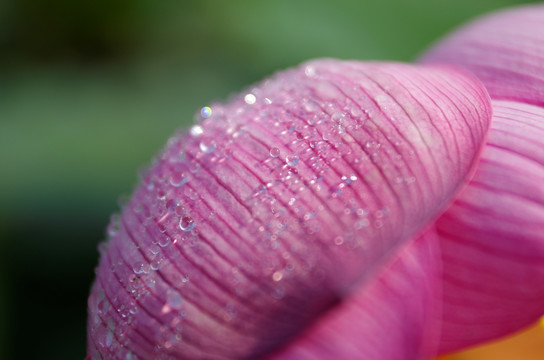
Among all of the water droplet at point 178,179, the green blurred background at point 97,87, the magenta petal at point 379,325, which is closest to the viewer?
the magenta petal at point 379,325

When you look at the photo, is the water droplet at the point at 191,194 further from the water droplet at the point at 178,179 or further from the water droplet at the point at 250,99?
the water droplet at the point at 250,99

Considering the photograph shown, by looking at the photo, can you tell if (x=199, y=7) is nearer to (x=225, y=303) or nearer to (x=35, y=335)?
(x=35, y=335)

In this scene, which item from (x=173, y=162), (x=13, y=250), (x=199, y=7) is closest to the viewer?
(x=173, y=162)

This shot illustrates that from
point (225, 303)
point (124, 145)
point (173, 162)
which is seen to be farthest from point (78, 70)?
point (225, 303)

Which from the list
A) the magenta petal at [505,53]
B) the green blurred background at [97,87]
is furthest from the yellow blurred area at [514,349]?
the green blurred background at [97,87]

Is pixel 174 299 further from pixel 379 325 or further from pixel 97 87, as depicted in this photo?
pixel 97 87

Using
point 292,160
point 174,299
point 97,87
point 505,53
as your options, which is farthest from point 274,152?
point 97,87
